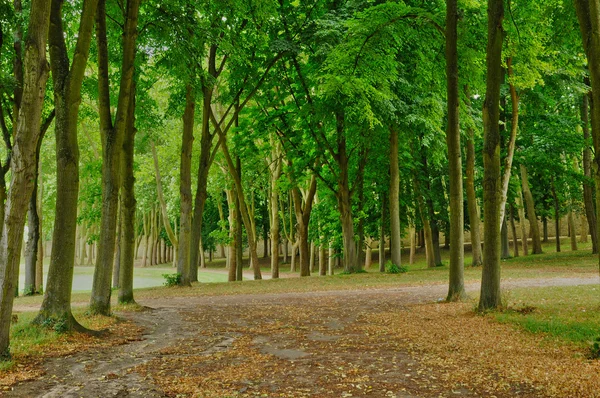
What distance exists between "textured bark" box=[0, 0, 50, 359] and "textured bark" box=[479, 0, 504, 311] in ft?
28.9

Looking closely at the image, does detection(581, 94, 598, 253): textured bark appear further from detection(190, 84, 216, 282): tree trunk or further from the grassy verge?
detection(190, 84, 216, 282): tree trunk

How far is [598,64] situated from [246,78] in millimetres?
17593

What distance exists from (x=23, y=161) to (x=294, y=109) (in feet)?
61.5

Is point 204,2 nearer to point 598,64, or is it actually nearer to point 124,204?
point 124,204

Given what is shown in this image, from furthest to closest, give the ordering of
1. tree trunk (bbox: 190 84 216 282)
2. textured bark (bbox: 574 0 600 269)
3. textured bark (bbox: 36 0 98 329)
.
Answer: tree trunk (bbox: 190 84 216 282)
textured bark (bbox: 36 0 98 329)
textured bark (bbox: 574 0 600 269)

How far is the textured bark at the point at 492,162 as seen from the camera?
37.5 ft

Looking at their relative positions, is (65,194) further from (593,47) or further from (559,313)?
(559,313)

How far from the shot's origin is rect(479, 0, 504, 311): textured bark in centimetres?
1144

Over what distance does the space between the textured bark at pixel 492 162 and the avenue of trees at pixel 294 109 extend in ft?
0.10

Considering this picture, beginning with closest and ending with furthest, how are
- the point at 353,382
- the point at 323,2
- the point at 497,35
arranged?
1. the point at 353,382
2. the point at 497,35
3. the point at 323,2

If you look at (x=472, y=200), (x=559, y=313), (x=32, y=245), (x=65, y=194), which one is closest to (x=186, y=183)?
(x=32, y=245)

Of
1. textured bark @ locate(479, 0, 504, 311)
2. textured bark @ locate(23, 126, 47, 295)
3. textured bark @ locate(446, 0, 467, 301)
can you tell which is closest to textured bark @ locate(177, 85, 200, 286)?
textured bark @ locate(23, 126, 47, 295)

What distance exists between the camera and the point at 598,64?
8383 millimetres

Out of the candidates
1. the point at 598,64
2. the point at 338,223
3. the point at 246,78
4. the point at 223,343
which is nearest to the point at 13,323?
the point at 223,343
